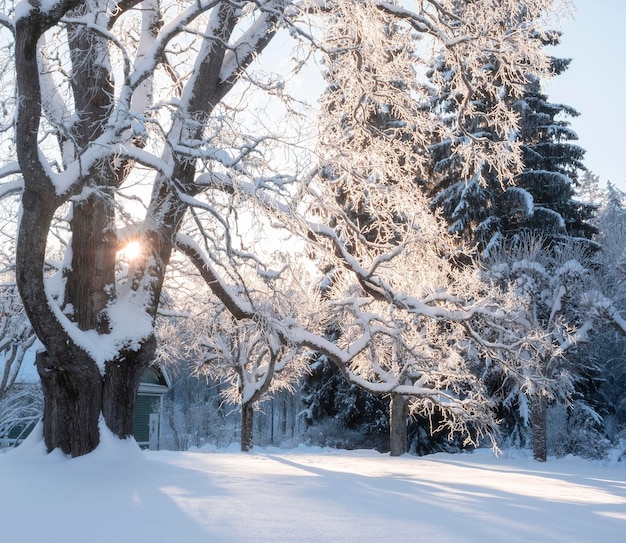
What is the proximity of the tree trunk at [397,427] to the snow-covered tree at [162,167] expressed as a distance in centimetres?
1194

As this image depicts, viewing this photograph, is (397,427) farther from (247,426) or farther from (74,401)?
(74,401)

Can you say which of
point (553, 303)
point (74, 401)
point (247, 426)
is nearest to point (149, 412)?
point (247, 426)

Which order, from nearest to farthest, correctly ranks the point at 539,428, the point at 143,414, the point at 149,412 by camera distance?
the point at 539,428, the point at 143,414, the point at 149,412

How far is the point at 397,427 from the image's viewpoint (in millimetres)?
22250

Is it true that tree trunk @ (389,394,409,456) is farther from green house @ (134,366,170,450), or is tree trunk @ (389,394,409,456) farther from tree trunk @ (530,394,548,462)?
green house @ (134,366,170,450)

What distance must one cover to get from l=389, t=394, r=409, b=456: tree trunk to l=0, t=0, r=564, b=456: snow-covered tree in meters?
11.9

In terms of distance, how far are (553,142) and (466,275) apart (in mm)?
17610

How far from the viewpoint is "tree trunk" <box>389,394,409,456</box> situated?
870 inches

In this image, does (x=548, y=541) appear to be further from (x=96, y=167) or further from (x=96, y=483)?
(x=96, y=167)

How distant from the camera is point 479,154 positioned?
999cm

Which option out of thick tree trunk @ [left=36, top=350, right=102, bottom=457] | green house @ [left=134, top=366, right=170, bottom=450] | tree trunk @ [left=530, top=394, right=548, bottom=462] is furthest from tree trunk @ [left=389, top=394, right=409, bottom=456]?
thick tree trunk @ [left=36, top=350, right=102, bottom=457]

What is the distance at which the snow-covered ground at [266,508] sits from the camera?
13.9 ft

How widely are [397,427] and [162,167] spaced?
54.0 ft

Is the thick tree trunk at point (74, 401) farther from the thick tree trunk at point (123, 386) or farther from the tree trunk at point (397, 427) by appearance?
the tree trunk at point (397, 427)
